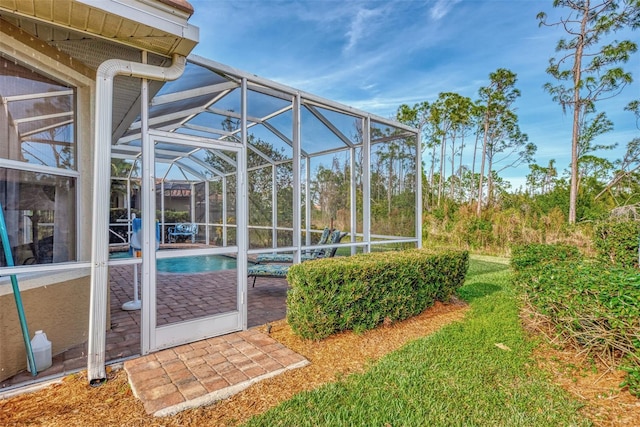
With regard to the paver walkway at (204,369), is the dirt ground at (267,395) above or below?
below

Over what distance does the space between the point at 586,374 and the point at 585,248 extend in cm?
900

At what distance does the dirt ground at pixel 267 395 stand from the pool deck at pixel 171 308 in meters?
0.27

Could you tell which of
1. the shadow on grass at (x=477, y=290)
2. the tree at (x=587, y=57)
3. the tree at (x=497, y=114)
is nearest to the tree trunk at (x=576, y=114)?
the tree at (x=587, y=57)

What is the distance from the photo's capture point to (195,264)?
154 inches

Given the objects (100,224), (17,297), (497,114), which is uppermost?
(497,114)

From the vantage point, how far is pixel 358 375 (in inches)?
103

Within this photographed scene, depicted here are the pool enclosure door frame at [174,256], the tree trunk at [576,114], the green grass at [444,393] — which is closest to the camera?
the green grass at [444,393]

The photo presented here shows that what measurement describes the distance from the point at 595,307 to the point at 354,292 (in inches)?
79.8

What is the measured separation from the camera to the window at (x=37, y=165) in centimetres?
247

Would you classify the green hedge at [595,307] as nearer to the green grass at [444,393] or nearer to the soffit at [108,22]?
the green grass at [444,393]

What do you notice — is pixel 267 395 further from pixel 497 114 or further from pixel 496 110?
pixel 497 114

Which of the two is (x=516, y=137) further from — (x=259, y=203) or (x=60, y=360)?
(x=60, y=360)

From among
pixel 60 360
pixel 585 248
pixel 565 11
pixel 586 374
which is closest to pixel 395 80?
pixel 565 11

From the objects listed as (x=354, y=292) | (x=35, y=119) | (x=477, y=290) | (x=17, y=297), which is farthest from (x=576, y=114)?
(x=17, y=297)
